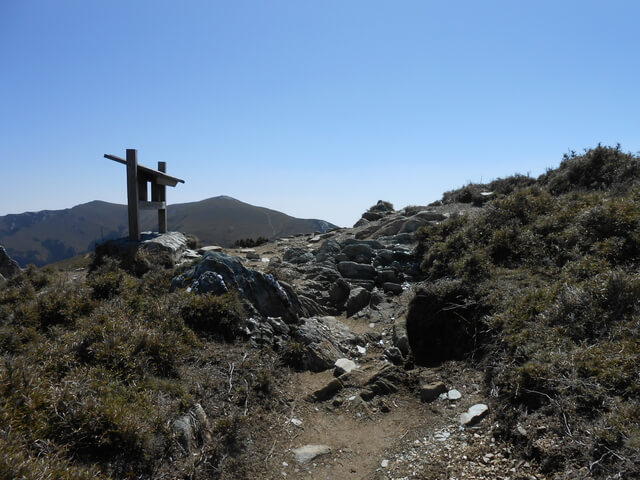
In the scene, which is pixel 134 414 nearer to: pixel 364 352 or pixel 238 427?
pixel 238 427

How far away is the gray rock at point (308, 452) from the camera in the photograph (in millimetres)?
4590

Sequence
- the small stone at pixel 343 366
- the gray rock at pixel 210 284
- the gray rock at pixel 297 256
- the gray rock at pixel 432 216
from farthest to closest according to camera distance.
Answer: the gray rock at pixel 432 216 < the gray rock at pixel 297 256 < the gray rock at pixel 210 284 < the small stone at pixel 343 366

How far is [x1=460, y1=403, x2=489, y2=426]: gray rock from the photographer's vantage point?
4836 millimetres

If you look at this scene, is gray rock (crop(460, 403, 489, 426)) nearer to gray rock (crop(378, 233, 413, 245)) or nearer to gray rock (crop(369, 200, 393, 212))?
gray rock (crop(378, 233, 413, 245))

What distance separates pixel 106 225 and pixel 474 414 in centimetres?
4326

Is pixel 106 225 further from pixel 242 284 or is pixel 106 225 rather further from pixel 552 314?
pixel 552 314

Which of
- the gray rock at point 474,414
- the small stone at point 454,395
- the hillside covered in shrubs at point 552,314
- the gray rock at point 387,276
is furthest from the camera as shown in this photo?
the gray rock at point 387,276

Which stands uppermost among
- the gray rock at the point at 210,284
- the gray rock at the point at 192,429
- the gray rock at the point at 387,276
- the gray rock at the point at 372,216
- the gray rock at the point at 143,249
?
the gray rock at the point at 372,216

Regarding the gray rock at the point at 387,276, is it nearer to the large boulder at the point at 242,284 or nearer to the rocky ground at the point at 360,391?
the rocky ground at the point at 360,391

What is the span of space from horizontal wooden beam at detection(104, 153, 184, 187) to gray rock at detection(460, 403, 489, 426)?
9286mm

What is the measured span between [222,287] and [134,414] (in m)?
3.49

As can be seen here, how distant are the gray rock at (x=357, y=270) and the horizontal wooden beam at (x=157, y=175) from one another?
535 centimetres

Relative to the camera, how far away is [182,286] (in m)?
7.51

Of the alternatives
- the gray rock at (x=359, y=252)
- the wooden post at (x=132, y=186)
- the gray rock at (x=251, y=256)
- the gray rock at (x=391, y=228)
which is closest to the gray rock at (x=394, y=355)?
the gray rock at (x=359, y=252)
